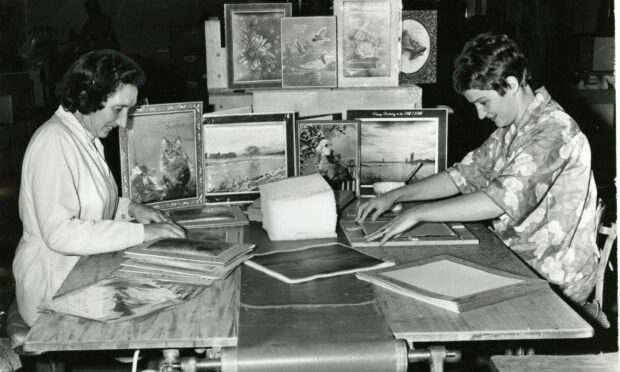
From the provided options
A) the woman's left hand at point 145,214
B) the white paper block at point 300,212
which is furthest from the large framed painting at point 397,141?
the woman's left hand at point 145,214

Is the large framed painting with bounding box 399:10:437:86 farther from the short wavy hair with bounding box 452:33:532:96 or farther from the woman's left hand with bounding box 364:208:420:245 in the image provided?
the woman's left hand with bounding box 364:208:420:245

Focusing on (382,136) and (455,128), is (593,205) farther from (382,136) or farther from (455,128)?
(455,128)

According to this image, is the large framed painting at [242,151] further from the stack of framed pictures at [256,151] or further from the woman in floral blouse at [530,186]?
the woman in floral blouse at [530,186]

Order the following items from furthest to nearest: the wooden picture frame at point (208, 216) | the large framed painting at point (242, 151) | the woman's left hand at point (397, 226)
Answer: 1. the large framed painting at point (242, 151)
2. the wooden picture frame at point (208, 216)
3. the woman's left hand at point (397, 226)

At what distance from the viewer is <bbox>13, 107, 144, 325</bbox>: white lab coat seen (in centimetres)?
226

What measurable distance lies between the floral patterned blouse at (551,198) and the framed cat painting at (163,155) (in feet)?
3.98

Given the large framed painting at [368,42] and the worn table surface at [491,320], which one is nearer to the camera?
the worn table surface at [491,320]

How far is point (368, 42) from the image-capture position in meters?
3.24

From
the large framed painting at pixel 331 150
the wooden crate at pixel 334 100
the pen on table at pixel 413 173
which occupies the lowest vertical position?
the pen on table at pixel 413 173

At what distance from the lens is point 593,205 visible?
2518 millimetres

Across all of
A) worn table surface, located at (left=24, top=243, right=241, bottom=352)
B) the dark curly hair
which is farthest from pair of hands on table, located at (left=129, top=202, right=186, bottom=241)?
worn table surface, located at (left=24, top=243, right=241, bottom=352)

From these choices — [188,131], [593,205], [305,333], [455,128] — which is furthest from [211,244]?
[455,128]

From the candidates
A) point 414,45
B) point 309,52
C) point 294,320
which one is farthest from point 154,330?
point 414,45

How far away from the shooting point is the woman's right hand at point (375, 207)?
8.73 feet
